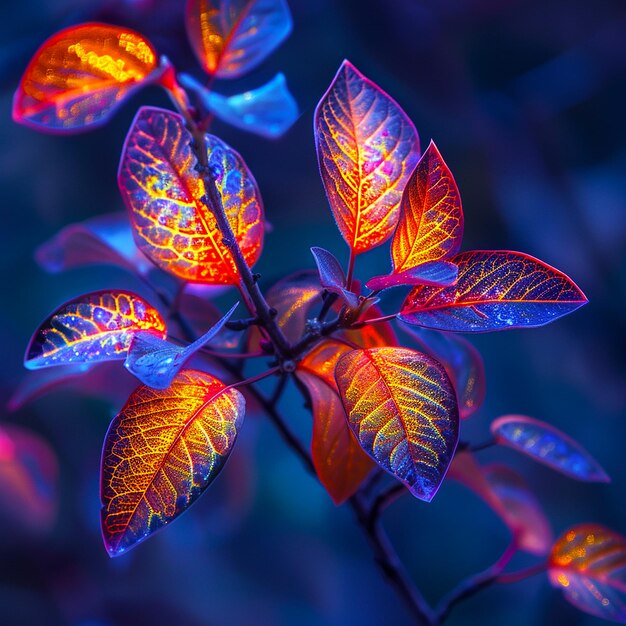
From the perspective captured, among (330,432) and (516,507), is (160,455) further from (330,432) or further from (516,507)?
(516,507)

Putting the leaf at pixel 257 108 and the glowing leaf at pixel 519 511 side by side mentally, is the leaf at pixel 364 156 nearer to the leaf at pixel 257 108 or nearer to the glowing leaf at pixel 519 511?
the leaf at pixel 257 108

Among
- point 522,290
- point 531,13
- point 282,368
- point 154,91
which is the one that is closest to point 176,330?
point 282,368

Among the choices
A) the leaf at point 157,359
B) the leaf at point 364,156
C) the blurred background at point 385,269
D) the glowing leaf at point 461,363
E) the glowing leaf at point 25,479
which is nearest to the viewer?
the leaf at point 157,359

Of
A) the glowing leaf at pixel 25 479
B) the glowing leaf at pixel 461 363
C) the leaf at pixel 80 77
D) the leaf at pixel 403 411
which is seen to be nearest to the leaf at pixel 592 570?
the glowing leaf at pixel 461 363

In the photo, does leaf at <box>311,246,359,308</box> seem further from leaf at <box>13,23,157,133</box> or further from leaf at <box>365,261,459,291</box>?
leaf at <box>13,23,157,133</box>

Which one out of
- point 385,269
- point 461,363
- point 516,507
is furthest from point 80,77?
point 385,269

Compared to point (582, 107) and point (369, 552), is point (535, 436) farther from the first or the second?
point (582, 107)

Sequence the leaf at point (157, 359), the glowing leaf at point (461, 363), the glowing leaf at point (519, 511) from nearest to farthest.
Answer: the leaf at point (157, 359) < the glowing leaf at point (461, 363) < the glowing leaf at point (519, 511)
